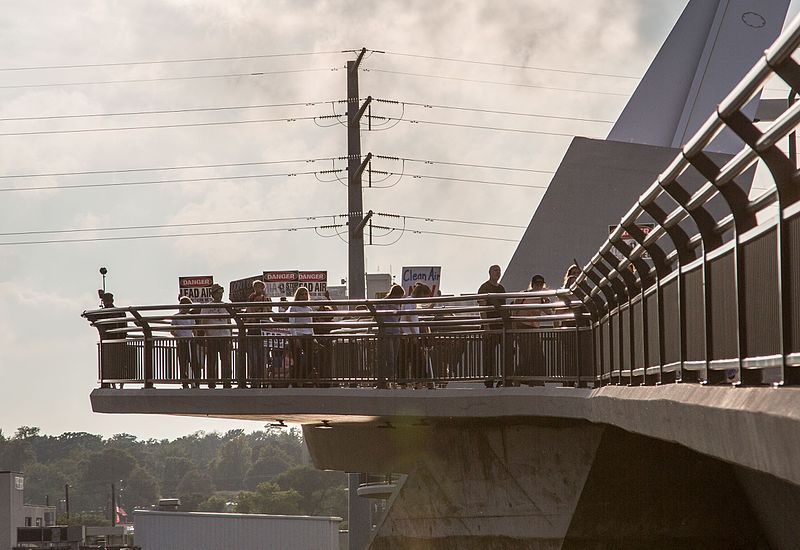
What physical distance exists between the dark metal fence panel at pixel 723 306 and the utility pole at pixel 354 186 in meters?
26.6

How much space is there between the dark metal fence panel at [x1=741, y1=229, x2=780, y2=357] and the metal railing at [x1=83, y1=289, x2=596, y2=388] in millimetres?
8936

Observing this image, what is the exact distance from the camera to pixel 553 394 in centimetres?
1565

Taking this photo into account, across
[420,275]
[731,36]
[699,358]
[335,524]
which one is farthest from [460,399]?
[335,524]

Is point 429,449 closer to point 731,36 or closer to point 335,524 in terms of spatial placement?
point 731,36

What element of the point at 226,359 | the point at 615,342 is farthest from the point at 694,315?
the point at 226,359

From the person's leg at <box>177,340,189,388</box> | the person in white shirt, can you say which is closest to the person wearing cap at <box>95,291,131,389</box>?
the person's leg at <box>177,340,189,388</box>

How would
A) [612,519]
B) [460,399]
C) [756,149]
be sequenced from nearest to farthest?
[756,149], [612,519], [460,399]

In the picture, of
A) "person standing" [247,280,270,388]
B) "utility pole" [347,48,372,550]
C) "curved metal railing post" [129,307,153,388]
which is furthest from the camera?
"utility pole" [347,48,372,550]

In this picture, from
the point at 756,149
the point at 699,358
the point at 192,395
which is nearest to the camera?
the point at 756,149

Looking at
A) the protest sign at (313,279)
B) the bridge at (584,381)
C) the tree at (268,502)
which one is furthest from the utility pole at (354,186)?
the tree at (268,502)

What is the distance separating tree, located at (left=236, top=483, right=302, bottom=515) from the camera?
158 metres

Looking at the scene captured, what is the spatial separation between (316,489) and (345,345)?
158844 mm

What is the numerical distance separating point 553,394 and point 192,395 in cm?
568

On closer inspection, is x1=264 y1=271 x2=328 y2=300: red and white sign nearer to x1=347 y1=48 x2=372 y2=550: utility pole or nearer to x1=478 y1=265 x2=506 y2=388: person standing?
x1=347 y1=48 x2=372 y2=550: utility pole
